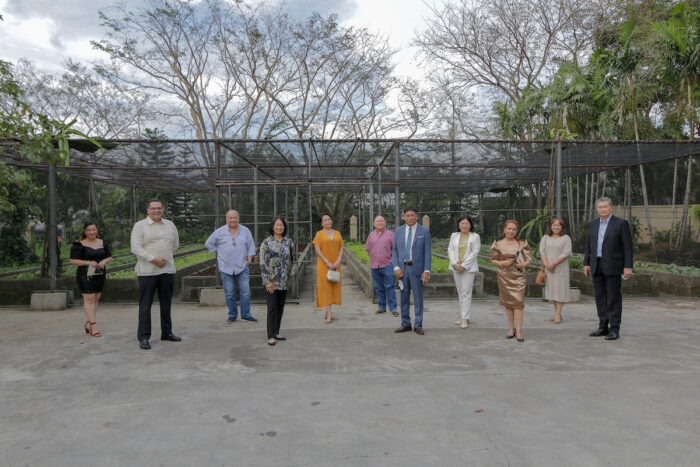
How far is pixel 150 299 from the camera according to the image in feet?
17.3

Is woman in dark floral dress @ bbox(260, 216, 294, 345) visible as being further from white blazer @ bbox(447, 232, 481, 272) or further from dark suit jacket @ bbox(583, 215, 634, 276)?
dark suit jacket @ bbox(583, 215, 634, 276)

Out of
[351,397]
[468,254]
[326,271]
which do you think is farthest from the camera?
[326,271]

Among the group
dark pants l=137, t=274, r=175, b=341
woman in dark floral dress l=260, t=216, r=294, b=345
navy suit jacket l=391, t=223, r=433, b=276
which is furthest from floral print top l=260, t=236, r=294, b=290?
navy suit jacket l=391, t=223, r=433, b=276

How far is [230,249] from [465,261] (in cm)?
339

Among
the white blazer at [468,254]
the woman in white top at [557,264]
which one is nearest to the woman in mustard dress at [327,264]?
the white blazer at [468,254]

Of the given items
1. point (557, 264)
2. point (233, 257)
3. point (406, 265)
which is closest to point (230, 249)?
point (233, 257)

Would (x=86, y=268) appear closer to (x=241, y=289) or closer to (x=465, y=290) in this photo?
(x=241, y=289)

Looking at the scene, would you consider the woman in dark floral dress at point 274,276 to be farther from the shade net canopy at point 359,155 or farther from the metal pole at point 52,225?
the metal pole at point 52,225

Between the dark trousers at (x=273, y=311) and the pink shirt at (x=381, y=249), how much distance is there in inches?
84.6

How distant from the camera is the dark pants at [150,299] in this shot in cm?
518

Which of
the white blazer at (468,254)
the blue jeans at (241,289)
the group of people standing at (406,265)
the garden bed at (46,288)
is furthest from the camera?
the garden bed at (46,288)

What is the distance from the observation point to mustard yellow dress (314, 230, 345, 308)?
6406 millimetres

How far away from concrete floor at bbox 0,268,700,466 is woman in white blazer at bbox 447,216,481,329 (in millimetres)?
376

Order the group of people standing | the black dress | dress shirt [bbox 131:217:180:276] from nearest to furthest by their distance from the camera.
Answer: dress shirt [bbox 131:217:180:276] → the group of people standing → the black dress
